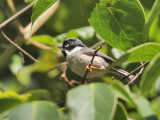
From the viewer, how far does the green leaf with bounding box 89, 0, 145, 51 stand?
2041 millimetres

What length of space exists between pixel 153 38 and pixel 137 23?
1.64 m

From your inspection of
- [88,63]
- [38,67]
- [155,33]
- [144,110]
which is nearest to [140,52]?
[144,110]

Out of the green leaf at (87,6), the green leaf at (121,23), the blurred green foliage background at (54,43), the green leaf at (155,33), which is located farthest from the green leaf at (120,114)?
the green leaf at (155,33)

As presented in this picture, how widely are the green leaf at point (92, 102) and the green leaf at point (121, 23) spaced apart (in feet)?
2.59

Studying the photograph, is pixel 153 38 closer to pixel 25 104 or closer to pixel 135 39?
pixel 135 39

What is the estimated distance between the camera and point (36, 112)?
3.92 feet

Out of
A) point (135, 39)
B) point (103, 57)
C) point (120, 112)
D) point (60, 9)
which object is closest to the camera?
point (120, 112)

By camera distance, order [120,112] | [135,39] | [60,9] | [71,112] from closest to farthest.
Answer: [71,112] < [120,112] < [135,39] < [60,9]

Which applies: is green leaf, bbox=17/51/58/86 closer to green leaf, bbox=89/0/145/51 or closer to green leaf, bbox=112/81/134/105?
green leaf, bbox=112/81/134/105

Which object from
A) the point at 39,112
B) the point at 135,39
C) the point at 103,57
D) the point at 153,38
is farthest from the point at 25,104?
the point at 153,38

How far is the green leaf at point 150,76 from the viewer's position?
125cm

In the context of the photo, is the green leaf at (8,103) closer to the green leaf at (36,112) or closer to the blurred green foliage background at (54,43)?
the green leaf at (36,112)

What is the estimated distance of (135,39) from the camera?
6.63 feet

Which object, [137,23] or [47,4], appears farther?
[137,23]
